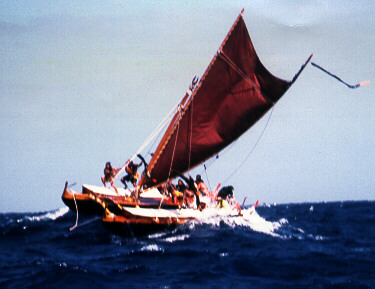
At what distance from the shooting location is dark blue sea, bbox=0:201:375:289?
788 centimetres

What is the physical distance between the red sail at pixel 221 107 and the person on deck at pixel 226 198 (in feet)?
7.98

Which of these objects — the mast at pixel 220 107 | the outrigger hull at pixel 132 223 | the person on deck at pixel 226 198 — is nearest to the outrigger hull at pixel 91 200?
the outrigger hull at pixel 132 223

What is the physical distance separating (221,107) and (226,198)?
500 centimetres

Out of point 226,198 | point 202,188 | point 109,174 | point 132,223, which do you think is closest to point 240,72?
point 202,188

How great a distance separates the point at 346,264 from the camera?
9.59 m

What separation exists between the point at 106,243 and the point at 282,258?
6146 mm

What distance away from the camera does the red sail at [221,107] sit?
17.6 metres

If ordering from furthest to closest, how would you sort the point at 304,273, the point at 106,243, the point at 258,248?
the point at 106,243 → the point at 258,248 → the point at 304,273

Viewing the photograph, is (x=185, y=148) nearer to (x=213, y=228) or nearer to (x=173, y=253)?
(x=213, y=228)

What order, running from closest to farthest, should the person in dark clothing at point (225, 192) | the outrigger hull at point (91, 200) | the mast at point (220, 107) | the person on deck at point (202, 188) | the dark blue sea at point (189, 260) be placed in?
the dark blue sea at point (189, 260)
the outrigger hull at point (91, 200)
the mast at point (220, 107)
the person on deck at point (202, 188)
the person in dark clothing at point (225, 192)

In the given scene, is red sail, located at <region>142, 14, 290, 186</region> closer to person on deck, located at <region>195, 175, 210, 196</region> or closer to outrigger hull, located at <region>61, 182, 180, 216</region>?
person on deck, located at <region>195, 175, 210, 196</region>

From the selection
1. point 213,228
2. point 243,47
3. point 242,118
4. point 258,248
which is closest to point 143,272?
point 258,248

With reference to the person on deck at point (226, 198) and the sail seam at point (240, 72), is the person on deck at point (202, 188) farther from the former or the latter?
the sail seam at point (240, 72)

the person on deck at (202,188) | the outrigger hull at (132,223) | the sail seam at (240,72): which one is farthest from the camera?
the person on deck at (202,188)
